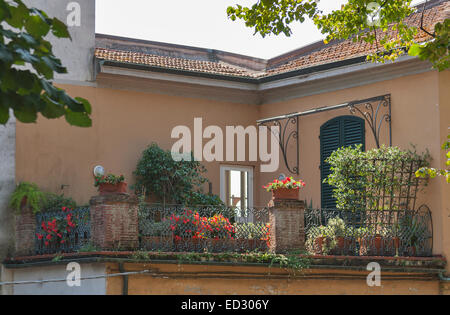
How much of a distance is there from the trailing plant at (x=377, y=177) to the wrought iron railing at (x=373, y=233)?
214mm

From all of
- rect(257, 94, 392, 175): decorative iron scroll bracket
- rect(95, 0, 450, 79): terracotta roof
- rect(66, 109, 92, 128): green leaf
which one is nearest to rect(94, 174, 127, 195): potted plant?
rect(95, 0, 450, 79): terracotta roof

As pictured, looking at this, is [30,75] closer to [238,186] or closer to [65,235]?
[65,235]

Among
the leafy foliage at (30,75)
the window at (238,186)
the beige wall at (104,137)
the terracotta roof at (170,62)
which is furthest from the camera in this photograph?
the window at (238,186)

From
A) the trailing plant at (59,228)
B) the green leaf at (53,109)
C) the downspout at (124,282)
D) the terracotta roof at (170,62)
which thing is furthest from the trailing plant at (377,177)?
the green leaf at (53,109)

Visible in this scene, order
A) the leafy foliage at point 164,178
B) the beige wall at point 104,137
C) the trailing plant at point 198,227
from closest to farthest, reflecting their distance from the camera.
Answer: the trailing plant at point 198,227
the beige wall at point 104,137
the leafy foliage at point 164,178

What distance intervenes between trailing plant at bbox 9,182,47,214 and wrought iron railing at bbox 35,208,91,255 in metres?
0.29

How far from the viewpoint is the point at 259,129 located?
18.2 m

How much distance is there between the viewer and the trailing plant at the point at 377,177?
48.6 ft

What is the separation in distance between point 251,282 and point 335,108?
15.1 feet

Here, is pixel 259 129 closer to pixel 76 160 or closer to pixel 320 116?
pixel 320 116

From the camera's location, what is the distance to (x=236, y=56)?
19.6 m

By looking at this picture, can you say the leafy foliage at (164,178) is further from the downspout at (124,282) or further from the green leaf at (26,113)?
the green leaf at (26,113)

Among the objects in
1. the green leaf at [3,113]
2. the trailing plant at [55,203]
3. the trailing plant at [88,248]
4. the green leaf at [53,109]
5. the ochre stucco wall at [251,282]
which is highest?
the green leaf at [53,109]

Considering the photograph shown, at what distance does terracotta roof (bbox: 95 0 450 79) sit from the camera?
16422 mm
